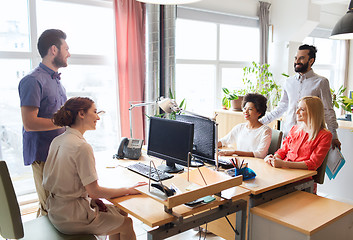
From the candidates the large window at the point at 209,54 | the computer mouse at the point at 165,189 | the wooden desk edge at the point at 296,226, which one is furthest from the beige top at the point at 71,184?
the large window at the point at 209,54

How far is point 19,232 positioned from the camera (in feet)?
5.31

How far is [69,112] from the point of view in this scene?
1817 mm

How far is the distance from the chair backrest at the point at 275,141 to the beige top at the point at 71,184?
1.62 m

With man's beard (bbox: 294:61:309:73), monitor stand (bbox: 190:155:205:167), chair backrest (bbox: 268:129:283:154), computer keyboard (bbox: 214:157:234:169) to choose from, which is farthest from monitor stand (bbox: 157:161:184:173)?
man's beard (bbox: 294:61:309:73)

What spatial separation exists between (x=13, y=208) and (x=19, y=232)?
130 mm

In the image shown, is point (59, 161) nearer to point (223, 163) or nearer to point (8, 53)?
point (223, 163)

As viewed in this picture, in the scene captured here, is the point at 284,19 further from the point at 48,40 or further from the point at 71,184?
the point at 71,184

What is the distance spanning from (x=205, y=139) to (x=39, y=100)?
120cm

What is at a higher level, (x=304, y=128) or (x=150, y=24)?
(x=150, y=24)

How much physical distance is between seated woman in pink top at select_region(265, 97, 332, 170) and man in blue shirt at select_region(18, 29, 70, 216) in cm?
166

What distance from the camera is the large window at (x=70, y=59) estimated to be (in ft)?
11.2

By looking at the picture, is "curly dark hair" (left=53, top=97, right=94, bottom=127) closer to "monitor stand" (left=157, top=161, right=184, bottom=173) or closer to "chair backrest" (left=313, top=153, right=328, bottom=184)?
"monitor stand" (left=157, top=161, right=184, bottom=173)

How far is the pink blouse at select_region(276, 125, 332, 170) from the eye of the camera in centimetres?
233

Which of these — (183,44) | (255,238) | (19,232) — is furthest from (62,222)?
(183,44)
